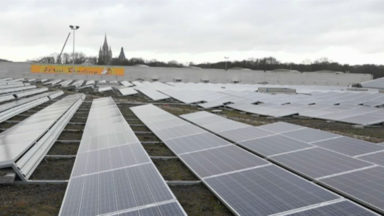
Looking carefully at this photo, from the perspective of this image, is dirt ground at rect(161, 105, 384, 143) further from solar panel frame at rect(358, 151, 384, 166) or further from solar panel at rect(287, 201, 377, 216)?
solar panel at rect(287, 201, 377, 216)

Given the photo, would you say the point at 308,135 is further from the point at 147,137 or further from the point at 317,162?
the point at 147,137

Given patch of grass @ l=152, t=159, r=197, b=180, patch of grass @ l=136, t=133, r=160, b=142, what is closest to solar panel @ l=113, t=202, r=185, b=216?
patch of grass @ l=152, t=159, r=197, b=180

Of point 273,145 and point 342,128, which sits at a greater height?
point 273,145

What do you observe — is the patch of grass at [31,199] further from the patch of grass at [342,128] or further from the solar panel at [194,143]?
the patch of grass at [342,128]

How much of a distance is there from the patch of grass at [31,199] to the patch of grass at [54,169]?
0.92 m

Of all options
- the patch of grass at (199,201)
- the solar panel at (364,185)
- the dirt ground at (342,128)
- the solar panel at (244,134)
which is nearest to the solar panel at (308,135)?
the solar panel at (244,134)

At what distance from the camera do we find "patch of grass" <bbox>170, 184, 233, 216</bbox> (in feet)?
26.6

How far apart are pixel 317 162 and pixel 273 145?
8.69 feet

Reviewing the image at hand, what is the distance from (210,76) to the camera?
100 metres

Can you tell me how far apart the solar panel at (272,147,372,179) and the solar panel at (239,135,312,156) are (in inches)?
21.3

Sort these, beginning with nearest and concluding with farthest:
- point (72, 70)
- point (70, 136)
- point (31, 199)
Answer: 1. point (31, 199)
2. point (70, 136)
3. point (72, 70)

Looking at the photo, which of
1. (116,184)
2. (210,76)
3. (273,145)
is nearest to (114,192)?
(116,184)

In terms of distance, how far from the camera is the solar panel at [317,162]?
32.0 feet

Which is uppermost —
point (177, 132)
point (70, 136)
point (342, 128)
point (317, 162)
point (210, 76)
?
point (210, 76)
